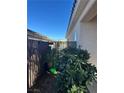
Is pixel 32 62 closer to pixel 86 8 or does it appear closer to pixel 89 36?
pixel 89 36

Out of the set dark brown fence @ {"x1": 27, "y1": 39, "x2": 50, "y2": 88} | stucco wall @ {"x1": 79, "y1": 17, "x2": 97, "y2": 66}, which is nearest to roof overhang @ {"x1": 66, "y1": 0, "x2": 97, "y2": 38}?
stucco wall @ {"x1": 79, "y1": 17, "x2": 97, "y2": 66}

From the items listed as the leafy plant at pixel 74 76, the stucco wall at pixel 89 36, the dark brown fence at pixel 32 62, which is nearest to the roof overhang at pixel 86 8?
the stucco wall at pixel 89 36

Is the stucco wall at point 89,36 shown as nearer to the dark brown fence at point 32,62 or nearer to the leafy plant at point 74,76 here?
the leafy plant at point 74,76

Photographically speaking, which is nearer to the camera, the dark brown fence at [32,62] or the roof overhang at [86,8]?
the roof overhang at [86,8]

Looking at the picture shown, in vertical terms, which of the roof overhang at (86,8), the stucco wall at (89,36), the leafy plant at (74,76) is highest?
the roof overhang at (86,8)

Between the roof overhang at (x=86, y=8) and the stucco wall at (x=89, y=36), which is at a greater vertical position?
the roof overhang at (x=86, y=8)

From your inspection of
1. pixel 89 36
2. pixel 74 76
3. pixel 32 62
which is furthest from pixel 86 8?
pixel 32 62
